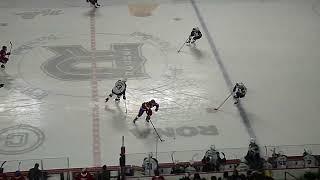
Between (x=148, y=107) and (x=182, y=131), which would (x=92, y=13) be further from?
(x=182, y=131)

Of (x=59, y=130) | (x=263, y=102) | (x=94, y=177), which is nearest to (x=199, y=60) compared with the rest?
(x=263, y=102)

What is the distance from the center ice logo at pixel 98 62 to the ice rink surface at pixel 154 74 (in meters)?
0.02

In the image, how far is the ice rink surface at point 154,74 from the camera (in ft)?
24.2

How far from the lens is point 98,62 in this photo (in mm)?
9484

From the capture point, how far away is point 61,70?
30.0 feet

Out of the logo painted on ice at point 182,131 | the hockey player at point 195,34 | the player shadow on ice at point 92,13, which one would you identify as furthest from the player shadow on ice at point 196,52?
the player shadow on ice at point 92,13

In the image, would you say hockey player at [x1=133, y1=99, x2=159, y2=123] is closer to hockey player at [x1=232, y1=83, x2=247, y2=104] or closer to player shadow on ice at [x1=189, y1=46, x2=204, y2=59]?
hockey player at [x1=232, y1=83, x2=247, y2=104]

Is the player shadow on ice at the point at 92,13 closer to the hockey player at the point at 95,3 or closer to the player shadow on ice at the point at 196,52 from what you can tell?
the hockey player at the point at 95,3

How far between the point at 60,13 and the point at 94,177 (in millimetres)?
6200

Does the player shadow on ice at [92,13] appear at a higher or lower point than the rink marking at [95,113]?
higher

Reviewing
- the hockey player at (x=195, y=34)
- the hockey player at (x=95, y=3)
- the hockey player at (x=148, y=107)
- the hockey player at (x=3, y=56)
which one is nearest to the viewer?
the hockey player at (x=148, y=107)

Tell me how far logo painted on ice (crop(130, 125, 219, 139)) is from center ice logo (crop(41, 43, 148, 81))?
1.68m

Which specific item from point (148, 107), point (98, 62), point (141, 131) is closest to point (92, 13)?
point (98, 62)

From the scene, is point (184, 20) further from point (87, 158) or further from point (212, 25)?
point (87, 158)
